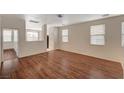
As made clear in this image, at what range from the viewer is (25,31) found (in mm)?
2057

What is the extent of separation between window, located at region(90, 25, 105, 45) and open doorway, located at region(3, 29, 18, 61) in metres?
1.39

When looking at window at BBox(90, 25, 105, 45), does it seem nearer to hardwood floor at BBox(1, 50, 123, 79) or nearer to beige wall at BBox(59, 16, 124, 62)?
beige wall at BBox(59, 16, 124, 62)

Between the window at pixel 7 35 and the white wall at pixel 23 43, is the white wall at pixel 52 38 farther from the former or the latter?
the window at pixel 7 35

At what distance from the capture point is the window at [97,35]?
2.12 meters

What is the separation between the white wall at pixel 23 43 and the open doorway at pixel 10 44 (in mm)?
80

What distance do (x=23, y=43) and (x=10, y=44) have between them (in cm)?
44

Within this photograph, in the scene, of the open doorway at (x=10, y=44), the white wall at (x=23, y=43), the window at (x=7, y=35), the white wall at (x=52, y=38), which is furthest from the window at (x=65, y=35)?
the window at (x=7, y=35)

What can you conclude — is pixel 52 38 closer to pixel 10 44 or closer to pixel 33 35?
pixel 33 35

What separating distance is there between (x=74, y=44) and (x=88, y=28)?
Answer: 438 millimetres

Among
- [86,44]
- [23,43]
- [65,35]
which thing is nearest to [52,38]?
[65,35]

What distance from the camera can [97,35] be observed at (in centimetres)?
224

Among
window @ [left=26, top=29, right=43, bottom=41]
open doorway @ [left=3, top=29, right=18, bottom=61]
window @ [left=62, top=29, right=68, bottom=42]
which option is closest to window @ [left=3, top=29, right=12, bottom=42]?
open doorway @ [left=3, top=29, right=18, bottom=61]
